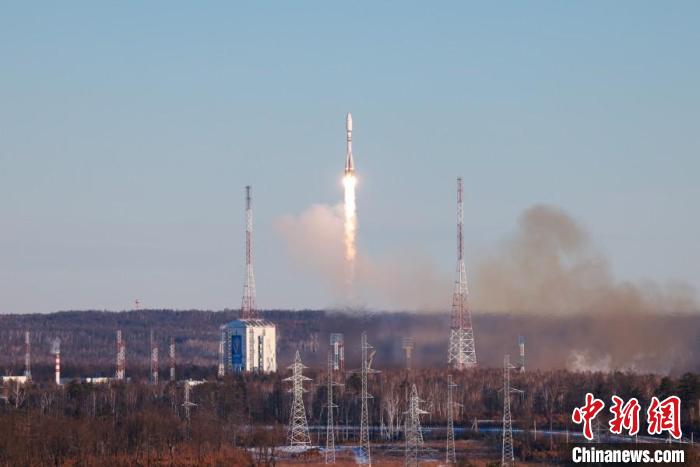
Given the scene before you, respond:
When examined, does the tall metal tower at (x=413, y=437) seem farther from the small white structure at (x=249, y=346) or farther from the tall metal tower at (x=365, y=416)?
the small white structure at (x=249, y=346)

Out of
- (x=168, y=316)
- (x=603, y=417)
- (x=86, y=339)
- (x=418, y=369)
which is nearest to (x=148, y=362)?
(x=86, y=339)

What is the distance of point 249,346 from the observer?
121000 mm

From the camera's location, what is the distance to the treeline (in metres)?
79.2

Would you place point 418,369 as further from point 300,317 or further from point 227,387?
point 300,317

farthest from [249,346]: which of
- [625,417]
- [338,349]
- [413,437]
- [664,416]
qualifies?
[664,416]

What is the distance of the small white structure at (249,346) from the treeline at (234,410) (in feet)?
20.6

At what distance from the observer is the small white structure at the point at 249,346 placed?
12019 centimetres

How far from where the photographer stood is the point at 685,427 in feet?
273

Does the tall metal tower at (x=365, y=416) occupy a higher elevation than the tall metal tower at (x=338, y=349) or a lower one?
lower

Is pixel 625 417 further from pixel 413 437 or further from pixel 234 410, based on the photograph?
pixel 234 410

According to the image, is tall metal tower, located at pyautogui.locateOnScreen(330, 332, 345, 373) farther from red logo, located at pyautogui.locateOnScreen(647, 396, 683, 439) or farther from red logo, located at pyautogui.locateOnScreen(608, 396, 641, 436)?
red logo, located at pyautogui.locateOnScreen(647, 396, 683, 439)

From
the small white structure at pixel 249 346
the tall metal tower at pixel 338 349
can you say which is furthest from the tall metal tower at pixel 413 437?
the small white structure at pixel 249 346

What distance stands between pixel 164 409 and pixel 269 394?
9.91 meters

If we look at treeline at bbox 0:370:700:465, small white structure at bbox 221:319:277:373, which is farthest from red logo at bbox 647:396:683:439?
small white structure at bbox 221:319:277:373
